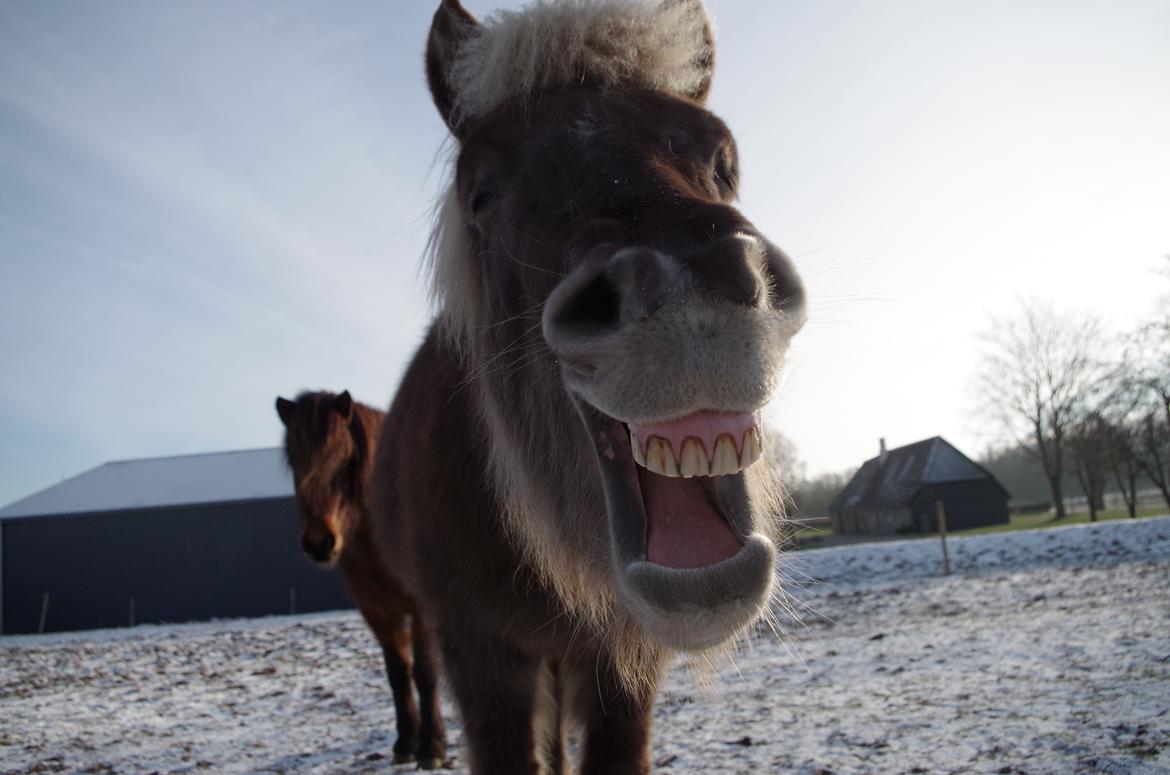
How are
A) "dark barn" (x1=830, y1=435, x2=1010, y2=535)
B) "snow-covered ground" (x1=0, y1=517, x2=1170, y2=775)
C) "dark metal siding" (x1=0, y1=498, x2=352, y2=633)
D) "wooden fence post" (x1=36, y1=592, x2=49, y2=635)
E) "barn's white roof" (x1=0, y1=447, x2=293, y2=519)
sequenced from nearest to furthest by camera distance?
"snow-covered ground" (x1=0, y1=517, x2=1170, y2=775), "dark barn" (x1=830, y1=435, x2=1010, y2=535), "wooden fence post" (x1=36, y1=592, x2=49, y2=635), "dark metal siding" (x1=0, y1=498, x2=352, y2=633), "barn's white roof" (x1=0, y1=447, x2=293, y2=519)

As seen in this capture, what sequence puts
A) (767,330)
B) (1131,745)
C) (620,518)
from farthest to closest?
(1131,745), (620,518), (767,330)

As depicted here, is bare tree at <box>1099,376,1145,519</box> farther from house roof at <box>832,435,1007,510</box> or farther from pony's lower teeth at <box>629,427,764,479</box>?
pony's lower teeth at <box>629,427,764,479</box>

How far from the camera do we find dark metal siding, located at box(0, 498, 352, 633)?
22.0m

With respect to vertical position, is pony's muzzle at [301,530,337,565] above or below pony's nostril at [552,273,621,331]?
below

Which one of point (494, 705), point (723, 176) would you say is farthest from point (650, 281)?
point (494, 705)

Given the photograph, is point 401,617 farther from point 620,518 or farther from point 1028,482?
point 1028,482

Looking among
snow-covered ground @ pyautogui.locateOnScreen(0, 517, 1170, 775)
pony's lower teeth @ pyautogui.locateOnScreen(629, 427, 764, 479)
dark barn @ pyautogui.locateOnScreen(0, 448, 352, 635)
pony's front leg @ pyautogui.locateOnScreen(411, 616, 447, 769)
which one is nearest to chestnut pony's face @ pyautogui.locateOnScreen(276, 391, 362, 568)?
pony's front leg @ pyautogui.locateOnScreen(411, 616, 447, 769)

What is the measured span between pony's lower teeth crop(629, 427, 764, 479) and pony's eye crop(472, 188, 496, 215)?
3.51 ft

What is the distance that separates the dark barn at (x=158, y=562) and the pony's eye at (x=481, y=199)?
2225cm

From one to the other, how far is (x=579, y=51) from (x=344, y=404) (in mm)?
4364

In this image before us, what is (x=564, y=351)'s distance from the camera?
1351 millimetres

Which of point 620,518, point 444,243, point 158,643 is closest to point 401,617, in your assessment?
point 444,243

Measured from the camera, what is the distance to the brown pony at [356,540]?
4.88 metres

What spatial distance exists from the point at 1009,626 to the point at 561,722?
6652mm
